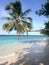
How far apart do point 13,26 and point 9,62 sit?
17.2ft

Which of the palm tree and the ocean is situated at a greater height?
the palm tree

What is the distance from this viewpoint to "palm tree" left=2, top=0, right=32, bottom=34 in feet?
58.0

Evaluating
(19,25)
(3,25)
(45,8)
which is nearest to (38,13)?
(45,8)

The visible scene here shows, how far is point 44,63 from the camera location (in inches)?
544

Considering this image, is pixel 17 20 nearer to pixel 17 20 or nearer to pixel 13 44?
pixel 17 20

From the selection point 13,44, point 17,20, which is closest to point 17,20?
point 17,20

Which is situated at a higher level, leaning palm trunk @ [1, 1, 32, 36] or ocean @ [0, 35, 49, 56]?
leaning palm trunk @ [1, 1, 32, 36]

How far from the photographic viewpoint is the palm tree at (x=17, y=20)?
17.7 meters

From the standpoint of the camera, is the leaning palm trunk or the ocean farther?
the ocean

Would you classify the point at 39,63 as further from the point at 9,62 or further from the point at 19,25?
the point at 19,25

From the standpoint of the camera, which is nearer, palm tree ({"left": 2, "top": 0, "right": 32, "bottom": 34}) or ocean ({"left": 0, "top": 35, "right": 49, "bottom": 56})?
palm tree ({"left": 2, "top": 0, "right": 32, "bottom": 34})

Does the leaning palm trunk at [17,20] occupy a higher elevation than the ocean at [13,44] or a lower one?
higher

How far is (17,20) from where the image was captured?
17.9 metres

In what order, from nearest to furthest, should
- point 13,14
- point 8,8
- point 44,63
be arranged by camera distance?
point 44,63, point 8,8, point 13,14
